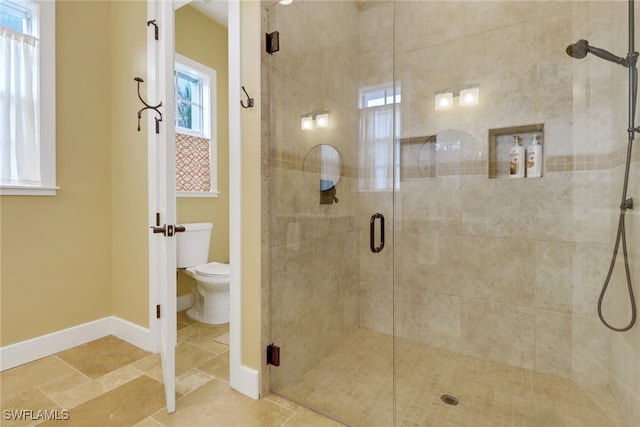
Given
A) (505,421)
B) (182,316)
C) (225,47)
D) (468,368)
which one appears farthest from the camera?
(225,47)

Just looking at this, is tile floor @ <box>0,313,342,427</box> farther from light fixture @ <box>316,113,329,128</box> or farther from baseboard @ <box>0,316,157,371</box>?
light fixture @ <box>316,113,329,128</box>

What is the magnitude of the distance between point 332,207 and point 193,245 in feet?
4.59

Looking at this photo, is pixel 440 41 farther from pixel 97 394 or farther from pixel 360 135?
pixel 97 394

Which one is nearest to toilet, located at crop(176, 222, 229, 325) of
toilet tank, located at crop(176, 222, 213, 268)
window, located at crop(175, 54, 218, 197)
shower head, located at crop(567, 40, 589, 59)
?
toilet tank, located at crop(176, 222, 213, 268)

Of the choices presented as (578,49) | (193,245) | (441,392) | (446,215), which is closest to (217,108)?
(193,245)

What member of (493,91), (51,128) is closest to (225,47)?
(51,128)

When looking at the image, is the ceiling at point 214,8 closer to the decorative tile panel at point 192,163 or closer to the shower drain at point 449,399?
the decorative tile panel at point 192,163

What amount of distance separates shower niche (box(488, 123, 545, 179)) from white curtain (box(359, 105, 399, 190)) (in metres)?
0.60

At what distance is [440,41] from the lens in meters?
2.12

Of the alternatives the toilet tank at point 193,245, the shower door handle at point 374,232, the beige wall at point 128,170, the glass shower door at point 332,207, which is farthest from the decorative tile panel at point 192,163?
the shower door handle at point 374,232

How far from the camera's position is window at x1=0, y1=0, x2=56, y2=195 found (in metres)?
1.92

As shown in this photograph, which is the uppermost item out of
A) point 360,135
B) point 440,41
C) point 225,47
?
point 225,47

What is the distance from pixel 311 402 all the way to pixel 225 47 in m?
3.28

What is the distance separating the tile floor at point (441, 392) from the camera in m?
1.50
